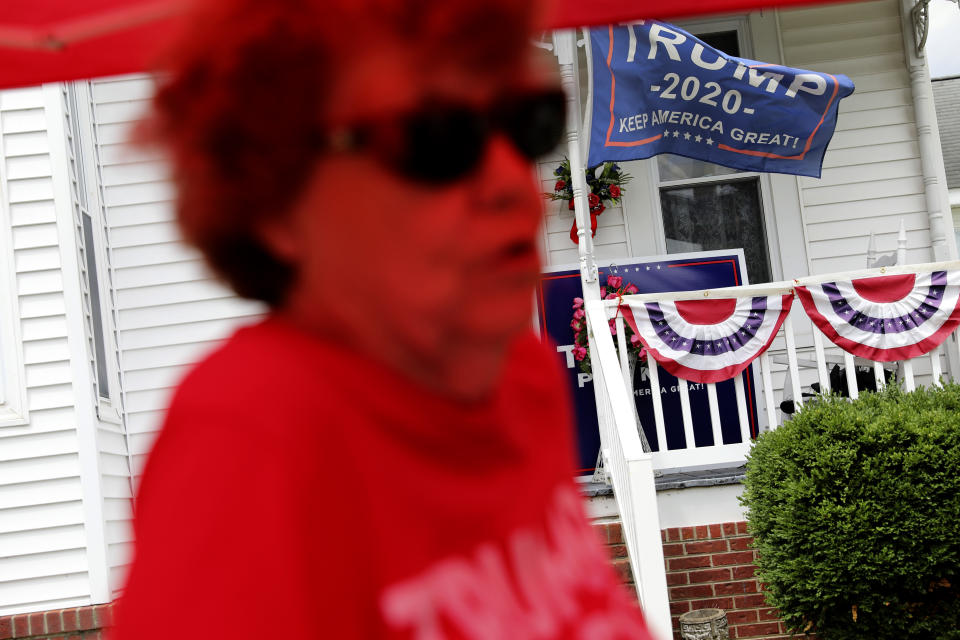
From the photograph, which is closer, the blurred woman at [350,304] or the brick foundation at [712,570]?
the blurred woman at [350,304]

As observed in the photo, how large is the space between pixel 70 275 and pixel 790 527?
4154 mm

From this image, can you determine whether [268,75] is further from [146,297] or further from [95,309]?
[146,297]

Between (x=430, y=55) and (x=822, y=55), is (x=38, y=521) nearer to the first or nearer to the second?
(x=430, y=55)

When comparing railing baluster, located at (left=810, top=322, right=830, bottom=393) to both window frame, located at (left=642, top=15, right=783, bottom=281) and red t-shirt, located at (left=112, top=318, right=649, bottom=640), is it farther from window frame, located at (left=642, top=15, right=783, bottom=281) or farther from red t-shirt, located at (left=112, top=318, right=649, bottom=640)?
red t-shirt, located at (left=112, top=318, right=649, bottom=640)

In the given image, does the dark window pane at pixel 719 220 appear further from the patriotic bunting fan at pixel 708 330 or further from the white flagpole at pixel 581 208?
the patriotic bunting fan at pixel 708 330

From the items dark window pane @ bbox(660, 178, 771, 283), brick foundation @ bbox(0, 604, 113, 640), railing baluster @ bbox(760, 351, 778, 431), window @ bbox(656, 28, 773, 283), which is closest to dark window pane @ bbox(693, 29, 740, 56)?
window @ bbox(656, 28, 773, 283)

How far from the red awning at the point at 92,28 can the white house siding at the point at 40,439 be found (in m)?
4.14

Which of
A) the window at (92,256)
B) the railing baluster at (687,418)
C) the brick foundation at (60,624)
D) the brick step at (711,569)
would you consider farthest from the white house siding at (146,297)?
the brick step at (711,569)

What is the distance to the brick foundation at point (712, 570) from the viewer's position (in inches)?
196

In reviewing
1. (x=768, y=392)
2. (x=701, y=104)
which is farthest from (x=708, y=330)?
(x=701, y=104)

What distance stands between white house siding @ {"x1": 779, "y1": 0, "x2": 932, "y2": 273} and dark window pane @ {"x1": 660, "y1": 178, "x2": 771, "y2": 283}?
387 millimetres

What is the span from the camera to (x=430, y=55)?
1.95 ft

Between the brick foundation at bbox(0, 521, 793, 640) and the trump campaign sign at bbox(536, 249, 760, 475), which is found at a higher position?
the trump campaign sign at bbox(536, 249, 760, 475)

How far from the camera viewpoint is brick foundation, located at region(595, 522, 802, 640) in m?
4.98
